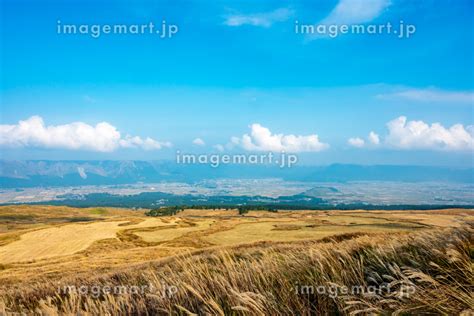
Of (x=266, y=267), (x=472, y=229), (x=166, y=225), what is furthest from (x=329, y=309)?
(x=166, y=225)

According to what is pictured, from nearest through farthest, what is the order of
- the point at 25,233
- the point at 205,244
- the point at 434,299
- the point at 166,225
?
the point at 434,299 → the point at 205,244 → the point at 25,233 → the point at 166,225

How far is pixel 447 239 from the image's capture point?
5824 millimetres

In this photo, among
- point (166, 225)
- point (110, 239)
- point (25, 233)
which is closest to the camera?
point (110, 239)

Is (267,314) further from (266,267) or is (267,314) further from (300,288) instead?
(266,267)

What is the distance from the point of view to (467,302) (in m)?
2.95

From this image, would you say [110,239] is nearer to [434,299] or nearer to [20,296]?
[20,296]

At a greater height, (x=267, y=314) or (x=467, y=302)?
(x=467, y=302)

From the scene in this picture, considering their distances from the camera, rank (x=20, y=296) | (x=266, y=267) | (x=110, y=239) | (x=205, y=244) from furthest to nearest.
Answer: (x=110, y=239) → (x=205, y=244) → (x=20, y=296) → (x=266, y=267)

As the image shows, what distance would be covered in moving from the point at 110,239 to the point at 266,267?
6072 centimetres

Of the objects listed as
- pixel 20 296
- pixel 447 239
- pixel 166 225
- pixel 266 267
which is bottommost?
pixel 166 225

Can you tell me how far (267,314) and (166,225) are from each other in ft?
251

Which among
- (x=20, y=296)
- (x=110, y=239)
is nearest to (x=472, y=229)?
(x=20, y=296)

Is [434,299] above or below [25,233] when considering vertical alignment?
above

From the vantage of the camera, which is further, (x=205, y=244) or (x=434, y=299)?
(x=205, y=244)
